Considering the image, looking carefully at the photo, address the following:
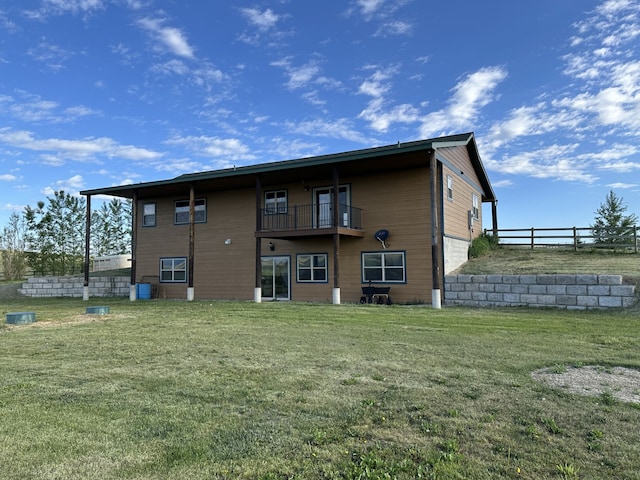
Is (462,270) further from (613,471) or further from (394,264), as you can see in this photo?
(613,471)

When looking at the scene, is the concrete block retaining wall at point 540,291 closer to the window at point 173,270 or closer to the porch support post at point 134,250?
the window at point 173,270

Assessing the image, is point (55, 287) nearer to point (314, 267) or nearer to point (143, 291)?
point (143, 291)

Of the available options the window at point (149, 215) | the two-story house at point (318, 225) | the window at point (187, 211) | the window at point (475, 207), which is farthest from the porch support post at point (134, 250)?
the window at point (475, 207)

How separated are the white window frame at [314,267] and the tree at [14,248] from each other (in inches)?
987

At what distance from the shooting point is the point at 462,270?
16203 millimetres

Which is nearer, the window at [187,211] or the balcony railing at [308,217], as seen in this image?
the balcony railing at [308,217]

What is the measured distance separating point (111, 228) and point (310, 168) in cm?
2682

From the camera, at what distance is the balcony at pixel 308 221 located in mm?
15461

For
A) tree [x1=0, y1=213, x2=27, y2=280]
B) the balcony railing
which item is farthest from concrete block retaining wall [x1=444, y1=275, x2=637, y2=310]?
tree [x1=0, y1=213, x2=27, y2=280]

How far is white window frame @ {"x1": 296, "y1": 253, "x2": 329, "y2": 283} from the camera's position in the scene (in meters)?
16.9

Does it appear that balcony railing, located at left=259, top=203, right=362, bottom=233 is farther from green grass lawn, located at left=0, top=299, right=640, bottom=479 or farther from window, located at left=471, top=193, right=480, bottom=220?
green grass lawn, located at left=0, top=299, right=640, bottom=479

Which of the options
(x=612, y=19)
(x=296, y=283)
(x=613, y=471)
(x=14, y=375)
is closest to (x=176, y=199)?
(x=296, y=283)

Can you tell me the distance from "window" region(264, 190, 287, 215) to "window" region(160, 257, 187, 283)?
5.04 metres

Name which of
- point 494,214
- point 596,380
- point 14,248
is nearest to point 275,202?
point 494,214
